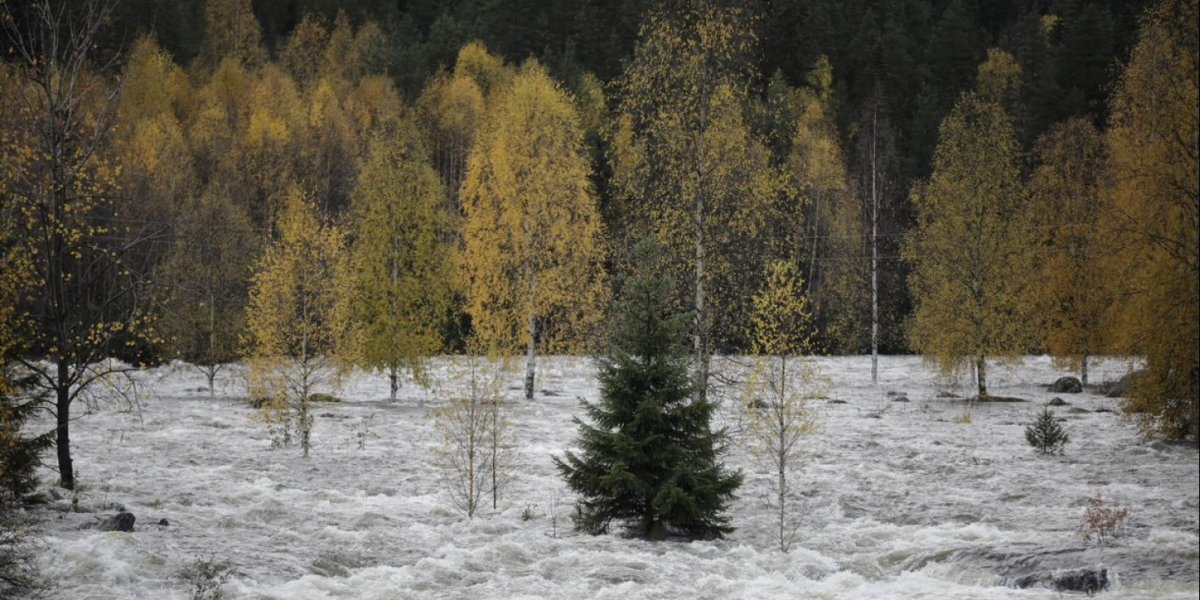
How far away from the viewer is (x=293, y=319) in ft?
92.2

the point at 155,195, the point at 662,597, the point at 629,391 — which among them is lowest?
the point at 662,597

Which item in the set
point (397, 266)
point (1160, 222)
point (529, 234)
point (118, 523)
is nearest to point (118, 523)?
point (118, 523)

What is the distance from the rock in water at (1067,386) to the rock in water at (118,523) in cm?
3675

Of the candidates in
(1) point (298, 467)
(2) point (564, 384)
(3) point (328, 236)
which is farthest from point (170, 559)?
(2) point (564, 384)

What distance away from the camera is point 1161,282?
23.6 m

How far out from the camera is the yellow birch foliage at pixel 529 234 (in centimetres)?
3631

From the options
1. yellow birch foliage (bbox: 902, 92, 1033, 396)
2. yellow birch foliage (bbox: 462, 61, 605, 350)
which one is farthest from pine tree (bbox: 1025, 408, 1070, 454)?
yellow birch foliage (bbox: 462, 61, 605, 350)

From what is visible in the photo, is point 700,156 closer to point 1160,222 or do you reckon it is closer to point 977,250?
point 1160,222

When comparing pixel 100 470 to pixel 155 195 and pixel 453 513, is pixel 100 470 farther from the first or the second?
pixel 155 195

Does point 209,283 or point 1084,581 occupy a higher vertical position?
point 209,283

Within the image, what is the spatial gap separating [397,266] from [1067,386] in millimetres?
28457

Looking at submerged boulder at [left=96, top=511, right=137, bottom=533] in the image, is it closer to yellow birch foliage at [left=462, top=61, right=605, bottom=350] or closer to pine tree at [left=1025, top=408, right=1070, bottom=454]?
yellow birch foliage at [left=462, top=61, right=605, bottom=350]

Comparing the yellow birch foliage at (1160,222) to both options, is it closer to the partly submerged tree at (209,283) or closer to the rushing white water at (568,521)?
the rushing white water at (568,521)

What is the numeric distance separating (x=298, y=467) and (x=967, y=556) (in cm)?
1610
